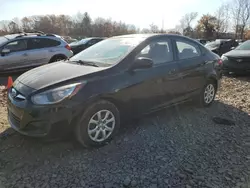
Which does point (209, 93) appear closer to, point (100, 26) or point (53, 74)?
point (53, 74)

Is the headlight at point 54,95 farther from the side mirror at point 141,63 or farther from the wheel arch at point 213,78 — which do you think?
the wheel arch at point 213,78

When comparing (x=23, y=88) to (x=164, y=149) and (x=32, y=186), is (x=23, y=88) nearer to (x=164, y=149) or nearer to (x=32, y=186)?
(x=32, y=186)

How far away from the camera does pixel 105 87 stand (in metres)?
3.19

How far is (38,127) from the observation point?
9.53 feet

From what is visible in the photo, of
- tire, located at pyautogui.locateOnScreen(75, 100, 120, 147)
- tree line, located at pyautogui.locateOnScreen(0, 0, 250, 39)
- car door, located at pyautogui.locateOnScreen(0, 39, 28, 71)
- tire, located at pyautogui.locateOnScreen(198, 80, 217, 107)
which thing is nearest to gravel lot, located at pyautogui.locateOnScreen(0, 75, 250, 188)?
tire, located at pyautogui.locateOnScreen(75, 100, 120, 147)

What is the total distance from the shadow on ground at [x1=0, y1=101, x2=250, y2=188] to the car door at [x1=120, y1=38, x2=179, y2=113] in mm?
460

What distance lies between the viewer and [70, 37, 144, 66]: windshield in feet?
11.9

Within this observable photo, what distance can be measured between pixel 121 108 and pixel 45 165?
1.27 m

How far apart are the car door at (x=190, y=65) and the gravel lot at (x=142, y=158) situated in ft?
2.29

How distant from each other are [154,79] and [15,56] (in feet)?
21.1

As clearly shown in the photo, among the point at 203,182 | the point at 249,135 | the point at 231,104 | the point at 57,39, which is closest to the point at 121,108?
the point at 203,182

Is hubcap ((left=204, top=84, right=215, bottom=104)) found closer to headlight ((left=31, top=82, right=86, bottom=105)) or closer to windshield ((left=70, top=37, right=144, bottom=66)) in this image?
windshield ((left=70, top=37, right=144, bottom=66))

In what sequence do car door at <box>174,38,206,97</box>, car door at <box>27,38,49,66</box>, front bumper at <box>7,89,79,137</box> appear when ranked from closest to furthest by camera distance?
1. front bumper at <box>7,89,79,137</box>
2. car door at <box>174,38,206,97</box>
3. car door at <box>27,38,49,66</box>

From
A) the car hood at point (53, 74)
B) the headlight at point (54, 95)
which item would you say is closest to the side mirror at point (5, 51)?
the car hood at point (53, 74)
